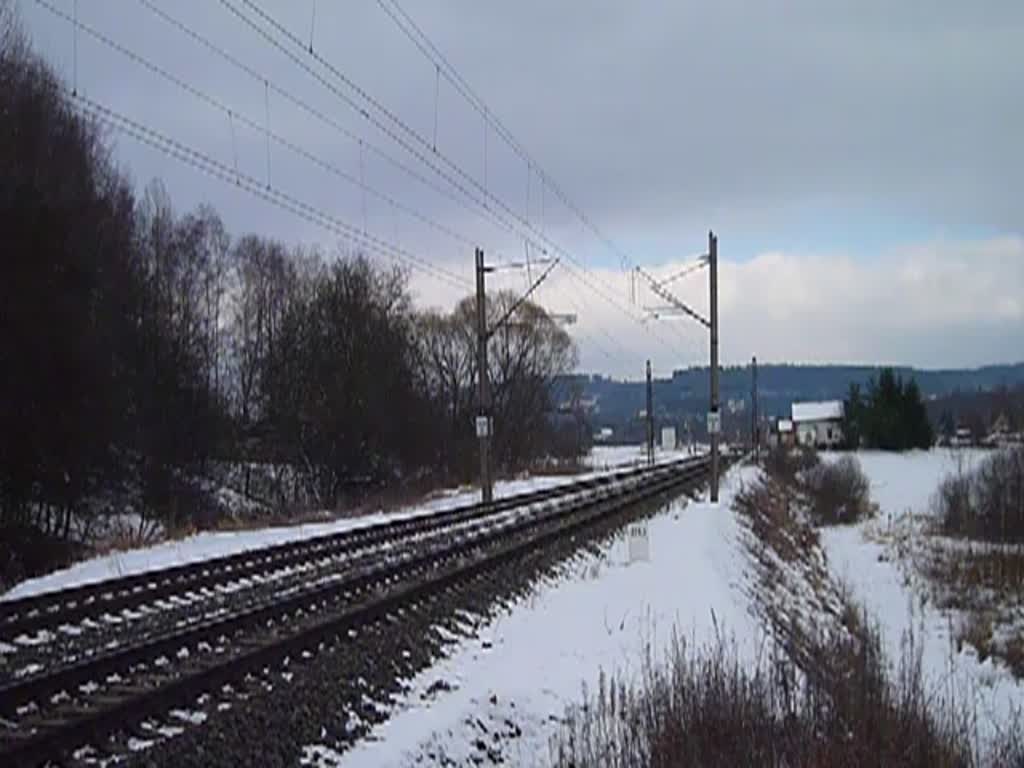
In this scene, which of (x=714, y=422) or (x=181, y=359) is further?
(x=181, y=359)

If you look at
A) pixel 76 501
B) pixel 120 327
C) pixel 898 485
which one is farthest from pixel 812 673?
pixel 898 485

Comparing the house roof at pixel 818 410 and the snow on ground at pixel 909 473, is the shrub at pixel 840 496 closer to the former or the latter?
the snow on ground at pixel 909 473

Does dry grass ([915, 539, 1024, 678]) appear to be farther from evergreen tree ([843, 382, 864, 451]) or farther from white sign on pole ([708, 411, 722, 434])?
evergreen tree ([843, 382, 864, 451])

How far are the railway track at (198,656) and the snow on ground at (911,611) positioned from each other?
21.0 feet

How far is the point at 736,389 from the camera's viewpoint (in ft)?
419

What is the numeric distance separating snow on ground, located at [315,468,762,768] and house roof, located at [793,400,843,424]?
134 m

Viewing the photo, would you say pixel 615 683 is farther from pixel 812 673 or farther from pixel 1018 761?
pixel 1018 761

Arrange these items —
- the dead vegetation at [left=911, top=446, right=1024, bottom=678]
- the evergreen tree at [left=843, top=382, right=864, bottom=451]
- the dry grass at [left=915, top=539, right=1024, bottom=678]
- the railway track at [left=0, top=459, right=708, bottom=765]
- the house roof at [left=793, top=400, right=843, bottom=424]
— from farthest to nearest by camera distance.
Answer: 1. the house roof at [left=793, top=400, right=843, bottom=424]
2. the evergreen tree at [left=843, top=382, right=864, bottom=451]
3. the dead vegetation at [left=911, top=446, right=1024, bottom=678]
4. the dry grass at [left=915, top=539, right=1024, bottom=678]
5. the railway track at [left=0, top=459, right=708, bottom=765]

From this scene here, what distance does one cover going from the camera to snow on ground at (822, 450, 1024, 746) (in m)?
15.6

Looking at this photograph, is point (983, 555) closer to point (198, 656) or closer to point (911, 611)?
point (911, 611)

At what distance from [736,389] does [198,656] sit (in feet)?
391

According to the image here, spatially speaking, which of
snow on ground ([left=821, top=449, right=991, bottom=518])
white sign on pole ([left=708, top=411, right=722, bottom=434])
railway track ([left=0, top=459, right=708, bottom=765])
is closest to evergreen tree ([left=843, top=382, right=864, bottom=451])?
snow on ground ([left=821, top=449, right=991, bottom=518])

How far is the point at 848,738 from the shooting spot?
29.5 ft

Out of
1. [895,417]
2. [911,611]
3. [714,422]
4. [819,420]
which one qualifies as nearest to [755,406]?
[895,417]
